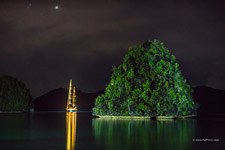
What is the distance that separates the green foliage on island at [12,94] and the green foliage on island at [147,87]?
59793mm

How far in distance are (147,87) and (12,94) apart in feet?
234

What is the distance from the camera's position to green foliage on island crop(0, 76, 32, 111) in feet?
467

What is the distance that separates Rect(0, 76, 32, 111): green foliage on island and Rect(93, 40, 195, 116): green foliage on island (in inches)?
2354

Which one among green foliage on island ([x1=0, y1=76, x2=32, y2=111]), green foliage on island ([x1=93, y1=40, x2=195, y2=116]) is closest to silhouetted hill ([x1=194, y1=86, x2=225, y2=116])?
green foliage on island ([x1=0, y1=76, x2=32, y2=111])

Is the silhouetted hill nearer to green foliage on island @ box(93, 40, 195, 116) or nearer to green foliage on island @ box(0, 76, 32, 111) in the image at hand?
green foliage on island @ box(0, 76, 32, 111)

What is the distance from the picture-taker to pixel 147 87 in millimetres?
84125

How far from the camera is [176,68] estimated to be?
89000 mm

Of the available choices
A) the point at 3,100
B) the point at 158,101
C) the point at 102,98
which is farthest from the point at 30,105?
the point at 158,101

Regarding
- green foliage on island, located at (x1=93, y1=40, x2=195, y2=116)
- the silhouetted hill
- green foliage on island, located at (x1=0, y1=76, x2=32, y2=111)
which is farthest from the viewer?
the silhouetted hill

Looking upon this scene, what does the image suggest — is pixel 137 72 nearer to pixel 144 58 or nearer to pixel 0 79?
pixel 144 58

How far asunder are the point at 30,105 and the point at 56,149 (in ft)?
441

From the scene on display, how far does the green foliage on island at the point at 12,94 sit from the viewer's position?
14238 cm

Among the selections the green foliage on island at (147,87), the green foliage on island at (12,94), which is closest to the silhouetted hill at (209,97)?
the green foliage on island at (12,94)

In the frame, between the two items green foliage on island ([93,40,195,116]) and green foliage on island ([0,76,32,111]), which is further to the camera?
green foliage on island ([0,76,32,111])
